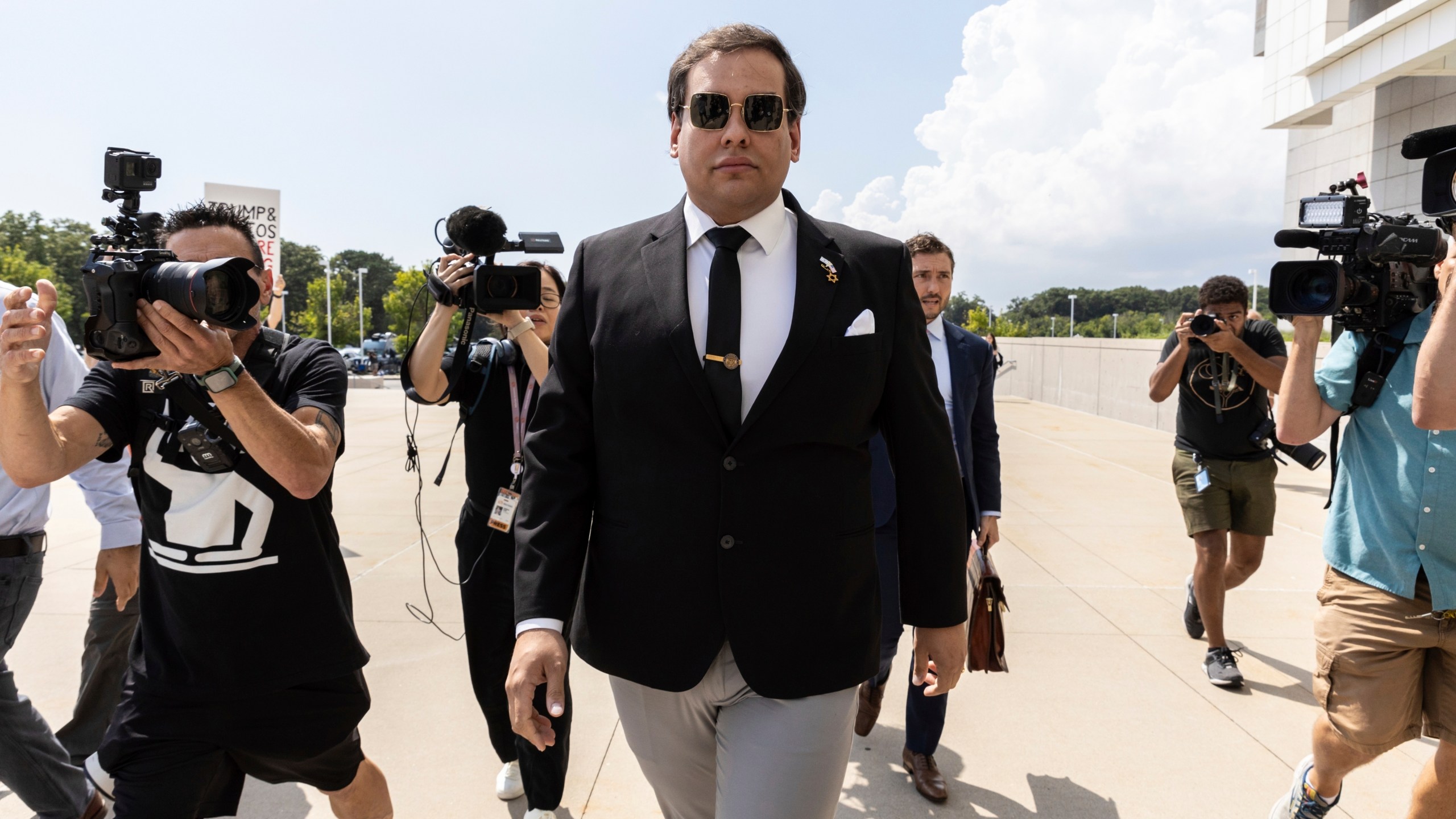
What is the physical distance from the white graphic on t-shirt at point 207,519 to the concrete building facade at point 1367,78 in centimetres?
1862

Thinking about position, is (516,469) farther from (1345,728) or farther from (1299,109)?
(1299,109)

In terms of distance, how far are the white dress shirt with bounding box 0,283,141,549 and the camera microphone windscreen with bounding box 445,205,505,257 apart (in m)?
1.33

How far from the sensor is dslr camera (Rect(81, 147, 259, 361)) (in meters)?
1.90

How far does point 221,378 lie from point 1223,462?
483 centimetres

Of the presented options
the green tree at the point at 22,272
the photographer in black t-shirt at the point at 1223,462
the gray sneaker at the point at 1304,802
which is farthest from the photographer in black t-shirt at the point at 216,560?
the green tree at the point at 22,272

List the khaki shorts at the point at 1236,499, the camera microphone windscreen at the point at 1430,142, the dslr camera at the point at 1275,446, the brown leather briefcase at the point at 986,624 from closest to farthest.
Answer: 1. the camera microphone windscreen at the point at 1430,142
2. the brown leather briefcase at the point at 986,624
3. the dslr camera at the point at 1275,446
4. the khaki shorts at the point at 1236,499

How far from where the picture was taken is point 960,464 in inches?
135

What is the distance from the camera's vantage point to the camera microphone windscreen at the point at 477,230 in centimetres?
346

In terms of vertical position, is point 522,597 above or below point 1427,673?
above

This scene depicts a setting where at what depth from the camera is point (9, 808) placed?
3.37 meters

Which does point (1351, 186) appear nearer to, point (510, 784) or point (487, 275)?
point (487, 275)

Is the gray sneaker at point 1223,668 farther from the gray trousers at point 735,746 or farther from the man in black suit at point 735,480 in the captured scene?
the gray trousers at point 735,746

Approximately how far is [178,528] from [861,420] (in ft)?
5.50

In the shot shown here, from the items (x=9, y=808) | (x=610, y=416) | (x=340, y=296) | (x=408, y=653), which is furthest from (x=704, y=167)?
(x=340, y=296)
